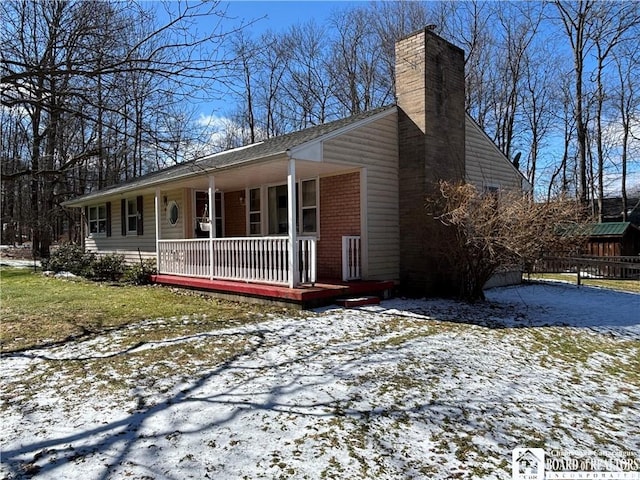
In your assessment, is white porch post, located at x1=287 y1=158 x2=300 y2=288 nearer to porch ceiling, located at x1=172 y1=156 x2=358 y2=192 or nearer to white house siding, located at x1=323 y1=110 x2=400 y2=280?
porch ceiling, located at x1=172 y1=156 x2=358 y2=192

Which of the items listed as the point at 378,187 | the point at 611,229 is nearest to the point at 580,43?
Result: the point at 611,229

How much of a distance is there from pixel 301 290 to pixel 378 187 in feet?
10.8

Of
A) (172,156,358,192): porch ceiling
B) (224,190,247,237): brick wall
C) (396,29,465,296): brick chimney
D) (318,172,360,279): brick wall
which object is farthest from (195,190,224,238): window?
(396,29,465,296): brick chimney

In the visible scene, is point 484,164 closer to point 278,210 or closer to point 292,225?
point 278,210

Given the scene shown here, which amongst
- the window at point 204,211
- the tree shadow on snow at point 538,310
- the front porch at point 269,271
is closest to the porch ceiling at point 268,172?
the window at point 204,211

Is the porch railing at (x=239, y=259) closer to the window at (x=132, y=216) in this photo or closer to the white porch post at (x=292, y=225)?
the white porch post at (x=292, y=225)

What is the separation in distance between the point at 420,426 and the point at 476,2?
84.5 ft

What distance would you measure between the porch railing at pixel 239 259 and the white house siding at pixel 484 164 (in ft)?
16.5

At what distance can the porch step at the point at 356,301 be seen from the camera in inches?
330

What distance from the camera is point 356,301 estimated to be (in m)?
8.44

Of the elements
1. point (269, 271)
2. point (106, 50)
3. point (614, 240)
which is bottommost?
point (269, 271)

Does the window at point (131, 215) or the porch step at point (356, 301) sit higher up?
the window at point (131, 215)

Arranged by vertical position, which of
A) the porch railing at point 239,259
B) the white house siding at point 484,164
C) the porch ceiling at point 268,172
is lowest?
the porch railing at point 239,259

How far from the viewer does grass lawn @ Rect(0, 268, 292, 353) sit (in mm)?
6352
